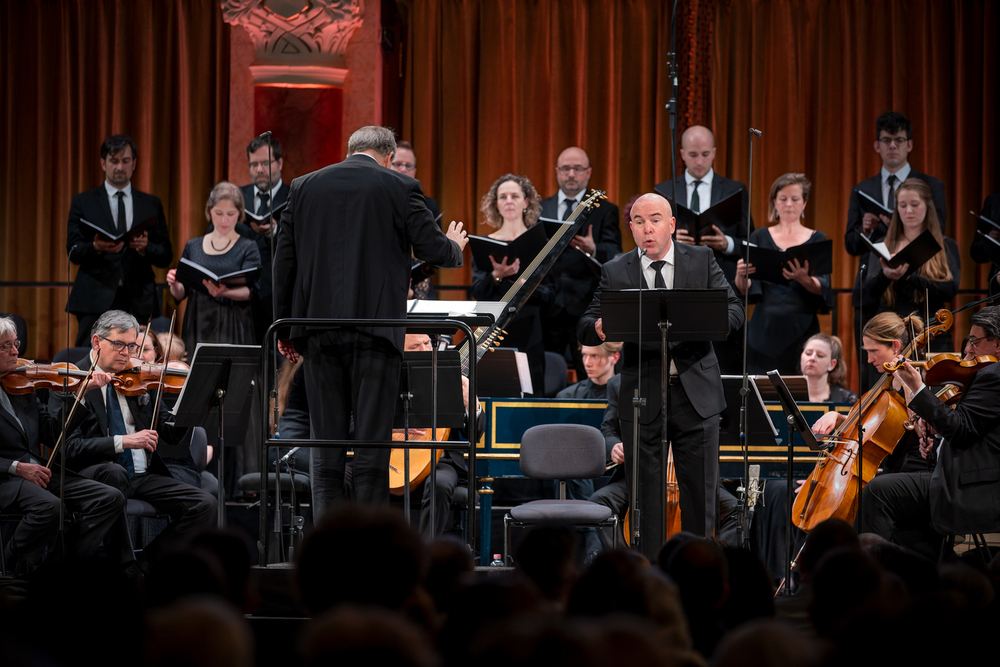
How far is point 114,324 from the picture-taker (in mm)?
4953

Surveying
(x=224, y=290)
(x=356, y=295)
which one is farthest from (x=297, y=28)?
(x=356, y=295)

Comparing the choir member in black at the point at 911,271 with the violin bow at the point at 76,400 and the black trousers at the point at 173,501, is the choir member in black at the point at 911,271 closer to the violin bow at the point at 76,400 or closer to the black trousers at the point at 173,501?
the black trousers at the point at 173,501

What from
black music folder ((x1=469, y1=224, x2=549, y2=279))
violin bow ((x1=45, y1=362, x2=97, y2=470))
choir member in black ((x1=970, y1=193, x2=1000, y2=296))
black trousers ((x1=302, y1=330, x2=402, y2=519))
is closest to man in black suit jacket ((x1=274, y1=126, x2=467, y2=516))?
black trousers ((x1=302, y1=330, x2=402, y2=519))

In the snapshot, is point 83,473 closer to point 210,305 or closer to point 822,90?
point 210,305

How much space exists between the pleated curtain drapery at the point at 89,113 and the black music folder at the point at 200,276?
2290 millimetres

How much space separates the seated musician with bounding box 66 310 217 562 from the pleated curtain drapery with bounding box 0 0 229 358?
3.08 meters

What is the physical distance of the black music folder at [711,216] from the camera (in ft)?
18.6

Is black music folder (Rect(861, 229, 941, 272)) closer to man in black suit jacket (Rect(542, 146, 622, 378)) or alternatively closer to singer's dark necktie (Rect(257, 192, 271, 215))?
man in black suit jacket (Rect(542, 146, 622, 378))

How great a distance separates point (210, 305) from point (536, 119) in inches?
121

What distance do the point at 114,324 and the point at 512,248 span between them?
1968mm

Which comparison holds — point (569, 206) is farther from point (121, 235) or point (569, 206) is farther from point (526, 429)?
point (121, 235)

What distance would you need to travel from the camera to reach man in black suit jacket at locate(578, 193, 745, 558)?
4.13m

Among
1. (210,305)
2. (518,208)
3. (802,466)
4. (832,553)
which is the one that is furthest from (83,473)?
(832,553)

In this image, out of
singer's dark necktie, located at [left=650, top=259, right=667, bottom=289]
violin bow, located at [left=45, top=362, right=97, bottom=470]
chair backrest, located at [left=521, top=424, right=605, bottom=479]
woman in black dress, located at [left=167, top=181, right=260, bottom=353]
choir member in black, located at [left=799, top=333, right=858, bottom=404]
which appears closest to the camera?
singer's dark necktie, located at [left=650, top=259, right=667, bottom=289]
